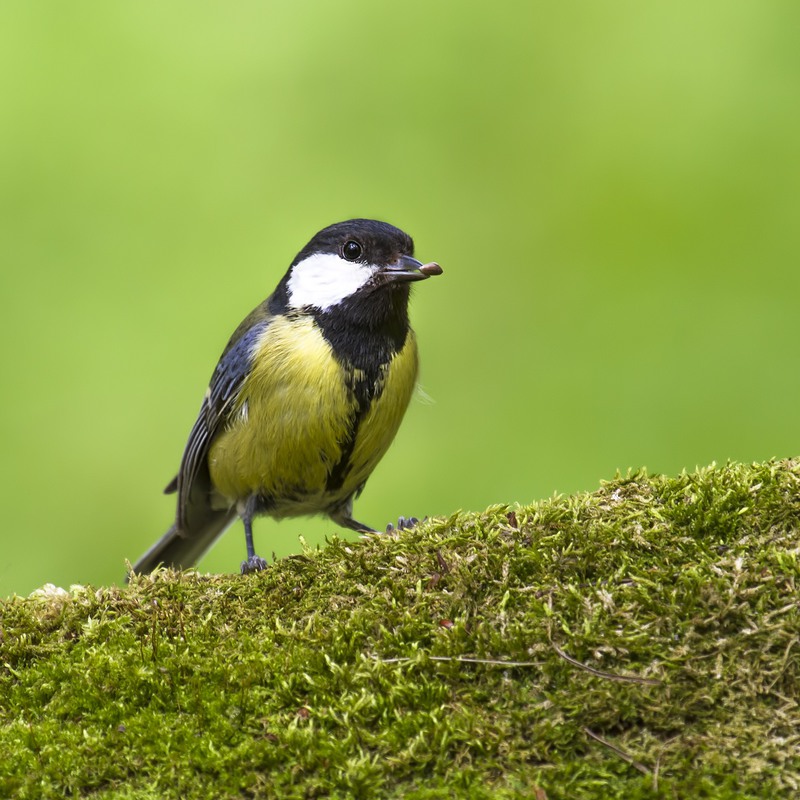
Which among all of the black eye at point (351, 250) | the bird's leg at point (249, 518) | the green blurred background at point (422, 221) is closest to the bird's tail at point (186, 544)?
the bird's leg at point (249, 518)

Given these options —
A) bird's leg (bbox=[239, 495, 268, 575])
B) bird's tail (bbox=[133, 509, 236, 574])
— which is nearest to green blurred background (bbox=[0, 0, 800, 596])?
bird's tail (bbox=[133, 509, 236, 574])

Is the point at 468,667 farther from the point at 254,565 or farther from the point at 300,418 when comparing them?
the point at 300,418

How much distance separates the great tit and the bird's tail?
1.48 ft

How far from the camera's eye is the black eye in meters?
4.09

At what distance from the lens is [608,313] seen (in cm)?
607

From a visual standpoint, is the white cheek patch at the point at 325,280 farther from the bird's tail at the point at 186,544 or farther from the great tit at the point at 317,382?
the bird's tail at the point at 186,544

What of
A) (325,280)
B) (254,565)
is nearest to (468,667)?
(254,565)

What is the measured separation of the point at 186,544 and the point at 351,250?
1.69 m

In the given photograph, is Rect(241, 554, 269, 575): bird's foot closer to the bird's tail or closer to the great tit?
the great tit

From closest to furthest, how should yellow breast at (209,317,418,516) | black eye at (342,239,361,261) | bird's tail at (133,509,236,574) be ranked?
yellow breast at (209,317,418,516) < black eye at (342,239,361,261) < bird's tail at (133,509,236,574)

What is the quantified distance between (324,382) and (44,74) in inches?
165

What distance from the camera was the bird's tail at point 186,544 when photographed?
4.71 m

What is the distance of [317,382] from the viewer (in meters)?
3.76

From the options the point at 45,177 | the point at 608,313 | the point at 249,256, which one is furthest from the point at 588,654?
the point at 45,177
